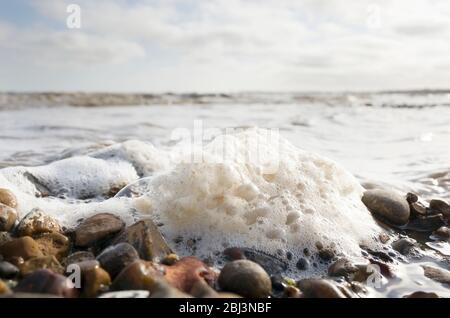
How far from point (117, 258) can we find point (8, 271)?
1.76 ft

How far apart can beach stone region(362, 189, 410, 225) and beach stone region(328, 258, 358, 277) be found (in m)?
1.01

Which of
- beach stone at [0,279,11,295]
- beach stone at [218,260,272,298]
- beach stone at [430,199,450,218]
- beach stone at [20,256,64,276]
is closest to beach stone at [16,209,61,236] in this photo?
beach stone at [20,256,64,276]

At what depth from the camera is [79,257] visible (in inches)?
104

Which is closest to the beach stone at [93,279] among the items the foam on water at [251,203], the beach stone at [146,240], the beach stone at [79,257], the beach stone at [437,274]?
the beach stone at [79,257]

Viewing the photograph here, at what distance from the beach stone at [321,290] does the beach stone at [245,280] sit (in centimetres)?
19

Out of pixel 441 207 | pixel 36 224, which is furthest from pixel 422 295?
pixel 36 224

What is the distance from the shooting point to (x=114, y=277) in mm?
2414

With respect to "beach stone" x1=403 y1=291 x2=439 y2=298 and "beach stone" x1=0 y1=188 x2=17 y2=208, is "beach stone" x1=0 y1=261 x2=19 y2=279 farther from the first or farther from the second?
"beach stone" x1=403 y1=291 x2=439 y2=298

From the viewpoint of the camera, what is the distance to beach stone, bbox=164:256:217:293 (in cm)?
236

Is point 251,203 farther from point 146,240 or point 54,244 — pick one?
point 54,244

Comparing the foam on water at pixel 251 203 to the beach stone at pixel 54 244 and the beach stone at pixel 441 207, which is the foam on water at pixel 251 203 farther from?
the beach stone at pixel 441 207

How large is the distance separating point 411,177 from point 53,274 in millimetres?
4477

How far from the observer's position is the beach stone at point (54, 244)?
108 inches
